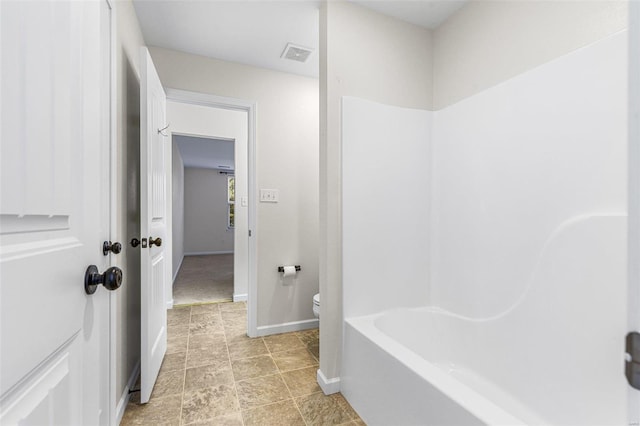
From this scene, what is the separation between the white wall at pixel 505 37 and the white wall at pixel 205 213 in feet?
23.6

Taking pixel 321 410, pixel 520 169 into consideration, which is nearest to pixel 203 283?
pixel 321 410

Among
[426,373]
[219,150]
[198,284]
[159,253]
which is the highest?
[219,150]

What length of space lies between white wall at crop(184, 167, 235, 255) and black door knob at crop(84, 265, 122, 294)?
25.1 ft

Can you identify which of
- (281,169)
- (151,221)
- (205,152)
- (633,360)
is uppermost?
(205,152)

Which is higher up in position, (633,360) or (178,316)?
(633,360)

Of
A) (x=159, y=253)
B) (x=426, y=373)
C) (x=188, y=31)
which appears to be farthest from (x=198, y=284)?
(x=426, y=373)

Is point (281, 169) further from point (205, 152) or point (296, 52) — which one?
point (205, 152)

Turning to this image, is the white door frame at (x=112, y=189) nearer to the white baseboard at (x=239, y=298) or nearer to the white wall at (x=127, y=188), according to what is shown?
the white wall at (x=127, y=188)

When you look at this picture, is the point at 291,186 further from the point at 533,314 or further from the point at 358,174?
the point at 533,314

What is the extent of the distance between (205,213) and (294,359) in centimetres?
675

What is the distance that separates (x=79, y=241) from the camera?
→ 663 millimetres

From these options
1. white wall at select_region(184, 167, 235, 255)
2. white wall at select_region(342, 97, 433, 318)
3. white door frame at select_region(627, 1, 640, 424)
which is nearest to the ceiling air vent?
white wall at select_region(342, 97, 433, 318)

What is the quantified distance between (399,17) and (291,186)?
154 centimetres

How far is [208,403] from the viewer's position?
5.35ft
